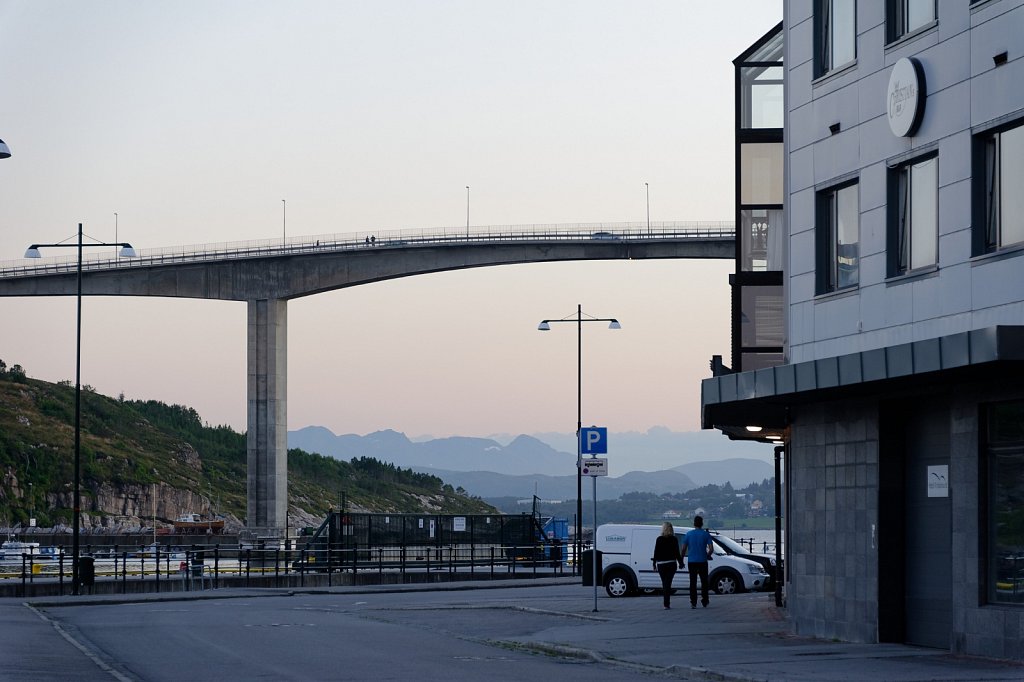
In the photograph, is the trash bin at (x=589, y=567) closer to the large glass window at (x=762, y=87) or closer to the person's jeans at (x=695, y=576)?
the person's jeans at (x=695, y=576)

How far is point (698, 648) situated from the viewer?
20.4 metres

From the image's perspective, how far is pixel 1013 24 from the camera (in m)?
18.1

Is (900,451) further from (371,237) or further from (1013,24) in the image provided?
(371,237)

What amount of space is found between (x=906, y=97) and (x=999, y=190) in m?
2.16

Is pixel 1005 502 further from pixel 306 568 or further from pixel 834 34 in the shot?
pixel 306 568

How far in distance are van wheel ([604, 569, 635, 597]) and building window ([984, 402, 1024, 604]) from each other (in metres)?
16.9

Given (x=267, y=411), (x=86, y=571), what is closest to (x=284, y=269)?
(x=267, y=411)

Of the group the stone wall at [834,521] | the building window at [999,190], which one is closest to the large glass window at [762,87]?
the stone wall at [834,521]

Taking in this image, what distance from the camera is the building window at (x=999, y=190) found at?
59.5 ft

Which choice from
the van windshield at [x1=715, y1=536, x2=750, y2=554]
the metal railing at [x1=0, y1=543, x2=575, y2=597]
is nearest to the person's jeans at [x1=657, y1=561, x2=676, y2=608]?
the van windshield at [x1=715, y1=536, x2=750, y2=554]

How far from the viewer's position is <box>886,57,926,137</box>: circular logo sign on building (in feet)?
65.1

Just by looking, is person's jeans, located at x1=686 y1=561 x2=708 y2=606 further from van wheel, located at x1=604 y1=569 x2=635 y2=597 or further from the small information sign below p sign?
van wheel, located at x1=604 y1=569 x2=635 y2=597

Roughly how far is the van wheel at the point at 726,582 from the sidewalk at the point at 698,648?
4.28 metres

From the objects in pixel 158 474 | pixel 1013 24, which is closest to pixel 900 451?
pixel 1013 24
